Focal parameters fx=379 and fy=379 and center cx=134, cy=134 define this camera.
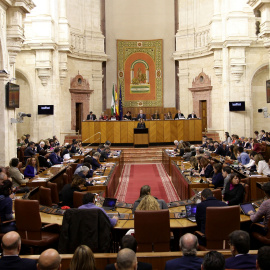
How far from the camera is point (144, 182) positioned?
12688 millimetres

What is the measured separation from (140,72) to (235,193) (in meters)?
18.3

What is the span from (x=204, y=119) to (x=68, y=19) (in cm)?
951

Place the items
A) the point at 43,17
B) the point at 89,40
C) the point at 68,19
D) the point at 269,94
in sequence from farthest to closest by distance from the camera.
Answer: the point at 89,40, the point at 68,19, the point at 43,17, the point at 269,94

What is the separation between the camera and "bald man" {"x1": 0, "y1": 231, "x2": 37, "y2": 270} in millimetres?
3373

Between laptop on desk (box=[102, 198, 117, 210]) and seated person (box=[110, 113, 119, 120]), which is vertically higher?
seated person (box=[110, 113, 119, 120])

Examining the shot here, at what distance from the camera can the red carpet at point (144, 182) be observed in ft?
34.2

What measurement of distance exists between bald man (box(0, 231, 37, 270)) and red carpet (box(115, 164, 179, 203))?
6.37 metres

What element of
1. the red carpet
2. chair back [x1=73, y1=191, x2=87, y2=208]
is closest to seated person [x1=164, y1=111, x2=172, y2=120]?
the red carpet

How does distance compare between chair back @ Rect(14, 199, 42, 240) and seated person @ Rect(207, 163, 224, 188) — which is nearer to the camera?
chair back @ Rect(14, 199, 42, 240)

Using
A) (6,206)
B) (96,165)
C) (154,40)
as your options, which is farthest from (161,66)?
(6,206)

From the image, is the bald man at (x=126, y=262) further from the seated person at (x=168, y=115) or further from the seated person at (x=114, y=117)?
the seated person at (x=168, y=115)

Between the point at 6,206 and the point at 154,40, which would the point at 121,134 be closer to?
the point at 154,40

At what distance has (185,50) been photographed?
22672mm

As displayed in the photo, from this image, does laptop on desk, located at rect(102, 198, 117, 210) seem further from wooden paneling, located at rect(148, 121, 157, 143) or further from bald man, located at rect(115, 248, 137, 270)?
wooden paneling, located at rect(148, 121, 157, 143)
